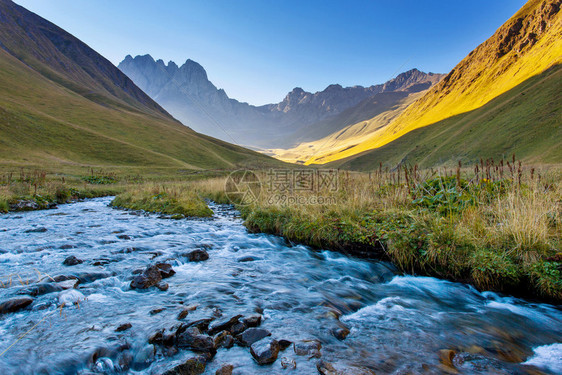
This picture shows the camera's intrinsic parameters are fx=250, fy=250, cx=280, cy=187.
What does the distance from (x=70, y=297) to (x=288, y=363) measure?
147 inches

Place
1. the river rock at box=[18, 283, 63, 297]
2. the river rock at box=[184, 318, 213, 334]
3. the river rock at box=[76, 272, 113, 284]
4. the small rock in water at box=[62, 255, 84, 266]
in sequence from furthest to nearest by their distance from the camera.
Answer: the small rock in water at box=[62, 255, 84, 266] → the river rock at box=[76, 272, 113, 284] → the river rock at box=[18, 283, 63, 297] → the river rock at box=[184, 318, 213, 334]

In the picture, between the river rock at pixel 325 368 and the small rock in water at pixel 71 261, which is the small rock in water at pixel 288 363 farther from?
the small rock in water at pixel 71 261

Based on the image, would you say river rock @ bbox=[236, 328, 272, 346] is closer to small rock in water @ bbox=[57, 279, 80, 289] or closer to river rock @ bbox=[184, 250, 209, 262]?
small rock in water @ bbox=[57, 279, 80, 289]

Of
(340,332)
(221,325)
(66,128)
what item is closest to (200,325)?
(221,325)

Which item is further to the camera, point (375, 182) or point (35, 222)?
point (375, 182)

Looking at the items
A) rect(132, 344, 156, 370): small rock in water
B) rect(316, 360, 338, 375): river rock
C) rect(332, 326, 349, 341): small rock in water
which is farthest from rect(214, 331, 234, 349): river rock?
rect(332, 326, 349, 341): small rock in water

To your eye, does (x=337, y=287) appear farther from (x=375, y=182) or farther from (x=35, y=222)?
(x=35, y=222)

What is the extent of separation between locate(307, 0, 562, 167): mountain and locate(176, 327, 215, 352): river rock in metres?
56.1

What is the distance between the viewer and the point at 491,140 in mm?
57031

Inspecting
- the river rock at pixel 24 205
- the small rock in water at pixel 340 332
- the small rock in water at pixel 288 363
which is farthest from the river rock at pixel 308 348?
the river rock at pixel 24 205

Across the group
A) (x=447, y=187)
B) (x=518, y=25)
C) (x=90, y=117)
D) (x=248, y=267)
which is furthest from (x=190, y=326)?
(x=518, y=25)

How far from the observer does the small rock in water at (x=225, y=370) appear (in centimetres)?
251

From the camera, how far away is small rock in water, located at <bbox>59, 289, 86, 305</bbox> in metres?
3.93

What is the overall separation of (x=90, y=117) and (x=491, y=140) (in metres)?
107
